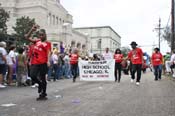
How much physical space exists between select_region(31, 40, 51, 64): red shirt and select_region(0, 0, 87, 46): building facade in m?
62.9

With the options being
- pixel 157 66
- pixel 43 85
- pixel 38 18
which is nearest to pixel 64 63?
pixel 157 66

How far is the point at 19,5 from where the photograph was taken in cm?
8056

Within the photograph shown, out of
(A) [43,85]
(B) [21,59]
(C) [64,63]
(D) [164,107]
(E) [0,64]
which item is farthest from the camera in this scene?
(C) [64,63]

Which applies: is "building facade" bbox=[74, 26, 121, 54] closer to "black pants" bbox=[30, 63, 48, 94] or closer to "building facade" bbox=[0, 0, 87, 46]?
"building facade" bbox=[0, 0, 87, 46]

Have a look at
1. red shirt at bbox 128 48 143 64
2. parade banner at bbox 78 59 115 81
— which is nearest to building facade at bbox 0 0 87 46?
parade banner at bbox 78 59 115 81

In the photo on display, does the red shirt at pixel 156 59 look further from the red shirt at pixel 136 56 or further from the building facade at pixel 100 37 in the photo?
the building facade at pixel 100 37

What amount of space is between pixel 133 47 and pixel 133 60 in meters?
0.56

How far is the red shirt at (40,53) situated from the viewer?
877 centimetres

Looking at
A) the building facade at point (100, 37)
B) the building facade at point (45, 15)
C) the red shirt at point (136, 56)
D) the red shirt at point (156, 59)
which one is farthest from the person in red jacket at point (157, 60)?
the building facade at point (100, 37)

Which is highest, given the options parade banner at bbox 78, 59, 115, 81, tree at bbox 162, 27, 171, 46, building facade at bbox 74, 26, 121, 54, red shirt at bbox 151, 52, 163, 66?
building facade at bbox 74, 26, 121, 54

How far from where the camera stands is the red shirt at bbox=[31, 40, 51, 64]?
345 inches

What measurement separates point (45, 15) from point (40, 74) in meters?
71.4

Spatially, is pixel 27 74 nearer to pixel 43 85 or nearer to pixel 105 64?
pixel 105 64

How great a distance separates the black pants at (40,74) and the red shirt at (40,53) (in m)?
0.13
